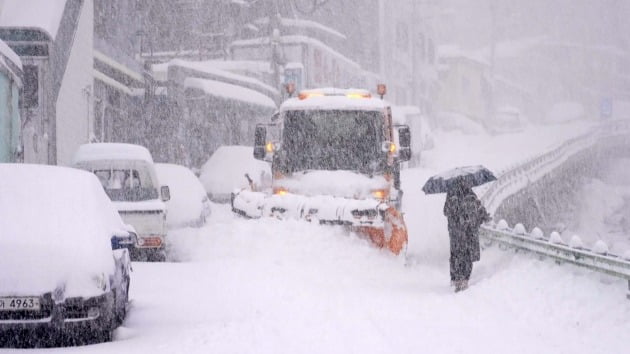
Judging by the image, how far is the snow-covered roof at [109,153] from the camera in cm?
1369

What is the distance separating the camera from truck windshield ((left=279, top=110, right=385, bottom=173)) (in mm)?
14320

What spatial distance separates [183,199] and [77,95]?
323 inches

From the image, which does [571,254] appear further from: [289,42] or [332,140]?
[289,42]

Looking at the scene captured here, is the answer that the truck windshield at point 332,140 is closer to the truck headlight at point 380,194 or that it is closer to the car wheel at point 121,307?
the truck headlight at point 380,194

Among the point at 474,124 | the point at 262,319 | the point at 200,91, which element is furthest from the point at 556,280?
the point at 474,124

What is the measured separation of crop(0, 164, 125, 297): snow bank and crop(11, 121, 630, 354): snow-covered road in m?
0.71

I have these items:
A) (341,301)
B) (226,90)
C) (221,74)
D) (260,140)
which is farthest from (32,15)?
(221,74)

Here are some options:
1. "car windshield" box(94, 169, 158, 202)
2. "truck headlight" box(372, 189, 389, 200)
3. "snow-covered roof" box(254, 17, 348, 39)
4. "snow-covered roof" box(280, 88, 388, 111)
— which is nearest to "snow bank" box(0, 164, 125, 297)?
"car windshield" box(94, 169, 158, 202)

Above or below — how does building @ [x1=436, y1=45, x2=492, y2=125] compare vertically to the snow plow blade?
above

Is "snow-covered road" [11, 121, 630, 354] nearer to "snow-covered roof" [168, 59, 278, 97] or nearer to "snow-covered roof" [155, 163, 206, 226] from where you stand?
"snow-covered roof" [155, 163, 206, 226]

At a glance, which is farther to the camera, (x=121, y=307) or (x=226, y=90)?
(x=226, y=90)

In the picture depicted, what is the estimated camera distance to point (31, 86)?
18.1 meters

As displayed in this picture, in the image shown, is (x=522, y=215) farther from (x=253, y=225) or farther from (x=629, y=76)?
(x=629, y=76)

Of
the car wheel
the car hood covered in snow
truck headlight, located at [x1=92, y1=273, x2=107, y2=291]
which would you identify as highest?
the car hood covered in snow
